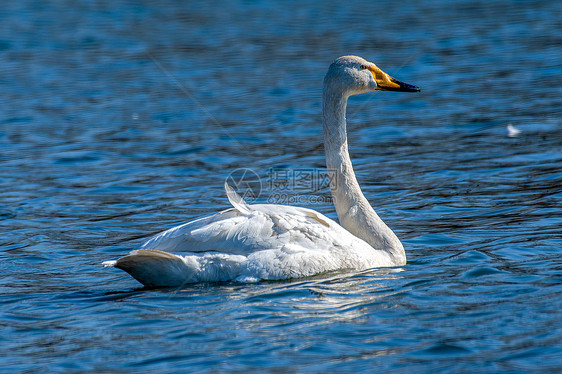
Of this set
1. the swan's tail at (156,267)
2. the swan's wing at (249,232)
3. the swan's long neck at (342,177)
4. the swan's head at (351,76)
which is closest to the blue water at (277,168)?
the swan's tail at (156,267)

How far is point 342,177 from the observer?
29.5 ft

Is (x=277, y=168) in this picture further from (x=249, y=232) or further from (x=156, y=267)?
(x=156, y=267)

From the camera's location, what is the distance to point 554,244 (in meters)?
8.55

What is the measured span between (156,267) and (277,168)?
20.3 feet

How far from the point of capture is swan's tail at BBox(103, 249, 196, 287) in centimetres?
729

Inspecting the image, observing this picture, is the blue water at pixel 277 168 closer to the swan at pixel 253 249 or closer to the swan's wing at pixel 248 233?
the swan at pixel 253 249

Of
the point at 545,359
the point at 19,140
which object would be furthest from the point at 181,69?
the point at 545,359

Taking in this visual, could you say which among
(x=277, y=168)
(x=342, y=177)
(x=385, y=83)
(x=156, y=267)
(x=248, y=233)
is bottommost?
A: (x=156, y=267)

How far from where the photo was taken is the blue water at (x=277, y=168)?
6.17 m

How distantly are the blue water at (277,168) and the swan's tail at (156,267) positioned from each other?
194 millimetres

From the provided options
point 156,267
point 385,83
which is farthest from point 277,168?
point 156,267

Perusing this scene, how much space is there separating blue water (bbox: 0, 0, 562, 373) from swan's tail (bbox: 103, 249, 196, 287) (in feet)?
0.64

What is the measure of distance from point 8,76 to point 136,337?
1729 centimetres

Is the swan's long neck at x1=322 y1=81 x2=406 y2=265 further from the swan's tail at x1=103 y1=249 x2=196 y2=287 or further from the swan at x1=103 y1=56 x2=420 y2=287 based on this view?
the swan's tail at x1=103 y1=249 x2=196 y2=287
